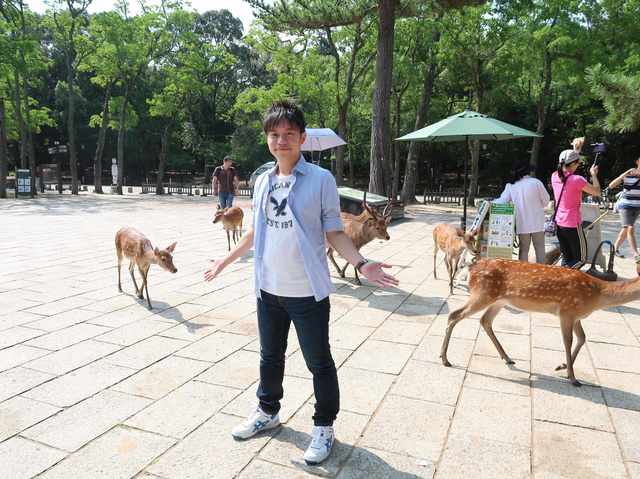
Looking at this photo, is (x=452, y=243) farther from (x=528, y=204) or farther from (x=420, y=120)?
(x=420, y=120)

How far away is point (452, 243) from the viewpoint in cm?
675

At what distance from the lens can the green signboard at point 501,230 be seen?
21.0 feet

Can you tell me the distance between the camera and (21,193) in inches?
888

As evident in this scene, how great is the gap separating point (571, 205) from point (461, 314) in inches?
117

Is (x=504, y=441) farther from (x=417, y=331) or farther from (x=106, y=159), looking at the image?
(x=106, y=159)

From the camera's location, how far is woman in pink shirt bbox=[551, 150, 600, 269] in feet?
19.4

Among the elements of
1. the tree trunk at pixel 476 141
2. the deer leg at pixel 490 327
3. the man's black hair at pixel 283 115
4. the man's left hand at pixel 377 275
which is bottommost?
the deer leg at pixel 490 327

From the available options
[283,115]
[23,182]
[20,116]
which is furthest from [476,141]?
[20,116]

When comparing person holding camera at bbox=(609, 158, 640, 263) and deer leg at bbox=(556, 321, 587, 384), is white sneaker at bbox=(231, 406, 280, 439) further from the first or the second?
person holding camera at bbox=(609, 158, 640, 263)

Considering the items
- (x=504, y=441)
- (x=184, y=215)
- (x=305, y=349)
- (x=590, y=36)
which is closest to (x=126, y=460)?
(x=305, y=349)

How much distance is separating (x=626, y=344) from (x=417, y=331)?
198cm

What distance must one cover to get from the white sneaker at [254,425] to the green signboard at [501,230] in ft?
14.9

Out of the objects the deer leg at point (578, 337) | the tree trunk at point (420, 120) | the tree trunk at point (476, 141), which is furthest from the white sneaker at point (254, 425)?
the tree trunk at point (476, 141)

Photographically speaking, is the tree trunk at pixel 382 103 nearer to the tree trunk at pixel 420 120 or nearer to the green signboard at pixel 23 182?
the tree trunk at pixel 420 120
